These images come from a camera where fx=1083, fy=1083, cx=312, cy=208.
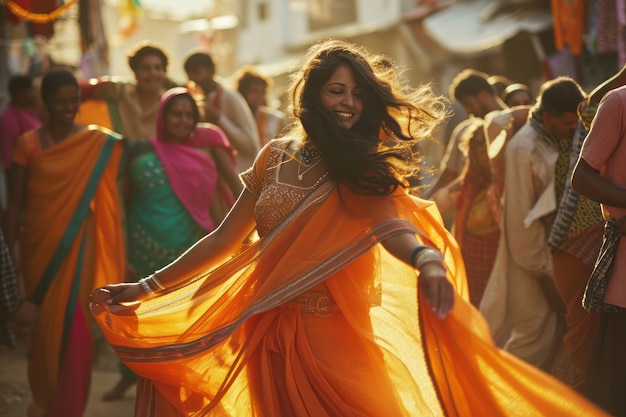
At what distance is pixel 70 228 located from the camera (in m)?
6.62

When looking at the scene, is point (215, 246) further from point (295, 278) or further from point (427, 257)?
point (427, 257)

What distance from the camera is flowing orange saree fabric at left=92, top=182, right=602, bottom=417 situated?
387 cm

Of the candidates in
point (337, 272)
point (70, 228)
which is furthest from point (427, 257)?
point (70, 228)

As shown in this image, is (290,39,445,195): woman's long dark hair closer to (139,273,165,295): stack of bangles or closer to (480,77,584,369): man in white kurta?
(139,273,165,295): stack of bangles

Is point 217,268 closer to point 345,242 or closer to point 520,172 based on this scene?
point 345,242

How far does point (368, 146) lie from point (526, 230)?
3103mm

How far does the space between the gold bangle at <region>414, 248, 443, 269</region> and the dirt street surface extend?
373 centimetres

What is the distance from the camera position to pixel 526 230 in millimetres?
6824

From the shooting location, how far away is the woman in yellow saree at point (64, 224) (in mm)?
6473

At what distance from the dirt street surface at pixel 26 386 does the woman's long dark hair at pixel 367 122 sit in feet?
11.0

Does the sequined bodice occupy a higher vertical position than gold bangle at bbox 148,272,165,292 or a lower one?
higher

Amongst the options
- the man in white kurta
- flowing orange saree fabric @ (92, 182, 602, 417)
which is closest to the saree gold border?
flowing orange saree fabric @ (92, 182, 602, 417)

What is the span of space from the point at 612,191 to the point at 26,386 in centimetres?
503

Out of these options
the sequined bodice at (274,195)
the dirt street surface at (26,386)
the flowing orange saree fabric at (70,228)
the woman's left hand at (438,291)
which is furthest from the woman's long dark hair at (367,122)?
the dirt street surface at (26,386)
